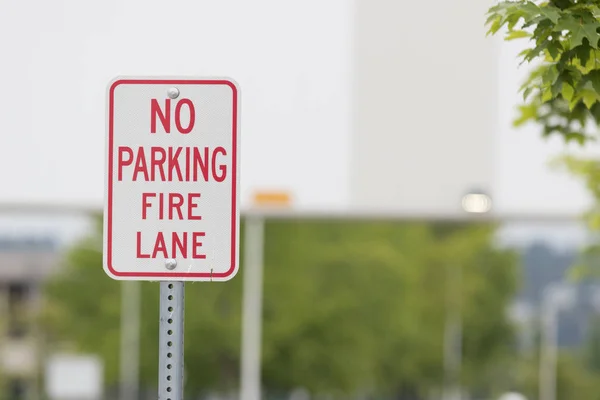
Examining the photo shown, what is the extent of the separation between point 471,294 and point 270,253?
6034mm

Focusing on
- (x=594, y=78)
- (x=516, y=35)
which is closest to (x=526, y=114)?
(x=516, y=35)

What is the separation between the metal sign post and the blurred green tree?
37426 millimetres

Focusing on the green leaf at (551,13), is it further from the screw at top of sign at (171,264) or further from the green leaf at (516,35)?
the screw at top of sign at (171,264)

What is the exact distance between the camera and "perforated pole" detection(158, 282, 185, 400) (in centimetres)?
274

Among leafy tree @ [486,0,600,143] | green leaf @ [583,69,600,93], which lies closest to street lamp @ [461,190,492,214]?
leafy tree @ [486,0,600,143]

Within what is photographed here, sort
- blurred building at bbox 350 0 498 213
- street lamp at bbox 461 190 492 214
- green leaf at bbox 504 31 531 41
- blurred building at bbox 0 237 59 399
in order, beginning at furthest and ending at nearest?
blurred building at bbox 0 237 59 399
blurred building at bbox 350 0 498 213
street lamp at bbox 461 190 492 214
green leaf at bbox 504 31 531 41

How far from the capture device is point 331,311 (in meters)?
42.1

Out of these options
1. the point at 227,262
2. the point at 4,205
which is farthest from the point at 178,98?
the point at 4,205

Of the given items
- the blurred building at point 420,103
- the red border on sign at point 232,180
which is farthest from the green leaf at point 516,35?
the blurred building at point 420,103

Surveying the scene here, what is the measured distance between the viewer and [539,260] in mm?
40875

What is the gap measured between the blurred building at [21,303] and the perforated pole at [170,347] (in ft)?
128

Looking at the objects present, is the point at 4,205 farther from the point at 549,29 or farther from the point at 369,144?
the point at 549,29

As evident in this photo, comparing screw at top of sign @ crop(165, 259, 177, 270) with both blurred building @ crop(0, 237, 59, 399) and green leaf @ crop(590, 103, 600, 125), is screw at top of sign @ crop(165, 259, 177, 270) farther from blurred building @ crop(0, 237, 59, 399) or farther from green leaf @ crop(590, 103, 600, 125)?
blurred building @ crop(0, 237, 59, 399)

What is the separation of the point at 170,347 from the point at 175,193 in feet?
0.95
